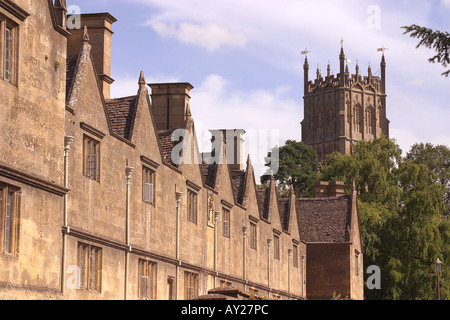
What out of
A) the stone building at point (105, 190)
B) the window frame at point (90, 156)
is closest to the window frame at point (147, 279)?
the stone building at point (105, 190)

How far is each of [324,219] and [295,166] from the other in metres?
62.3

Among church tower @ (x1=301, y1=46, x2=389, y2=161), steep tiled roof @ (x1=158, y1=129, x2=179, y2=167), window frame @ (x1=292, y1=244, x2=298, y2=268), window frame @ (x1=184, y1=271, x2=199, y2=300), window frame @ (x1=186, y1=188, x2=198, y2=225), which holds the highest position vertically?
church tower @ (x1=301, y1=46, x2=389, y2=161)

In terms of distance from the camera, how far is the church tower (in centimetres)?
17512

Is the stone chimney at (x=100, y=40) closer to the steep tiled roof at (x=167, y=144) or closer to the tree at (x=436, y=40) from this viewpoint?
the steep tiled roof at (x=167, y=144)

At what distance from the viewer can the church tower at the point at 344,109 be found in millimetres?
175125

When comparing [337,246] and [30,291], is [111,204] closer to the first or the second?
[30,291]

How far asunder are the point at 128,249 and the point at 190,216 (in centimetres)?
647

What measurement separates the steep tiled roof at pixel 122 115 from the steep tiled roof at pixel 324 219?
1086 inches

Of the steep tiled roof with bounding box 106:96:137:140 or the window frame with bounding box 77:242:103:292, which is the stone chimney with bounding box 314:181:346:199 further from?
the window frame with bounding box 77:242:103:292

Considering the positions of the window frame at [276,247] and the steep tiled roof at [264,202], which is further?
the window frame at [276,247]

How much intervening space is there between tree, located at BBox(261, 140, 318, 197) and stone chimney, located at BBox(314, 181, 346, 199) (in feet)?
149

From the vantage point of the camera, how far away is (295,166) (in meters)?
118

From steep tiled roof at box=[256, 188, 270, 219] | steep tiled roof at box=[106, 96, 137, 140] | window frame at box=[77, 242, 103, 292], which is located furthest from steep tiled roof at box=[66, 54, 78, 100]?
steep tiled roof at box=[256, 188, 270, 219]
